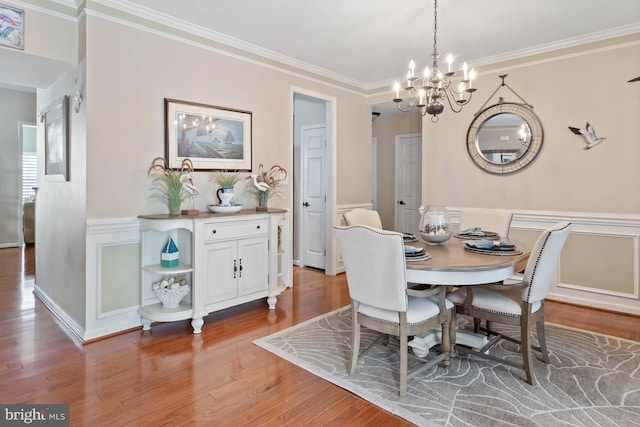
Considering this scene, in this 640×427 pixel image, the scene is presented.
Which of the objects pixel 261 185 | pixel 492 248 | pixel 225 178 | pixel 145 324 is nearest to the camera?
pixel 492 248

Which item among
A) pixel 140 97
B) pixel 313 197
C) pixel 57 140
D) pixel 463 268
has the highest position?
pixel 140 97

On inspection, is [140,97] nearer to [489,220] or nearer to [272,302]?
[272,302]

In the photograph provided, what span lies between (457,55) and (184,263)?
3.55m

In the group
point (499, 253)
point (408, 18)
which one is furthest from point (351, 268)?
point (408, 18)

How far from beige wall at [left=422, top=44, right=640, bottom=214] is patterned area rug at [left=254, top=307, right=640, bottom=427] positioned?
4.81 ft

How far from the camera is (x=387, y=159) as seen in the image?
6.61 meters

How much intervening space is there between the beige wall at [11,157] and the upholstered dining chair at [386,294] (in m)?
7.44

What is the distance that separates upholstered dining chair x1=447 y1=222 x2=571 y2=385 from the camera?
7.44 ft

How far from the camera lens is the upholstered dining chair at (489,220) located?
11.2 feet

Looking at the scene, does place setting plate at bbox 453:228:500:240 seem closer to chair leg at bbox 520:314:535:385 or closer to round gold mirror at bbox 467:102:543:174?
chair leg at bbox 520:314:535:385

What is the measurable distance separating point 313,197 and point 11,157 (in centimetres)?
583

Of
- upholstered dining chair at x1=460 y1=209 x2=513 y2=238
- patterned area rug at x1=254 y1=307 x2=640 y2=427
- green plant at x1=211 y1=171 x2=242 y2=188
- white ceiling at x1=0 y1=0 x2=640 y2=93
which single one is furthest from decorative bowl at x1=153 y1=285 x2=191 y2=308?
upholstered dining chair at x1=460 y1=209 x2=513 y2=238

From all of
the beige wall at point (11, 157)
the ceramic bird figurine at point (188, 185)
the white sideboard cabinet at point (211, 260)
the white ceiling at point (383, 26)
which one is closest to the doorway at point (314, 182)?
the white ceiling at point (383, 26)

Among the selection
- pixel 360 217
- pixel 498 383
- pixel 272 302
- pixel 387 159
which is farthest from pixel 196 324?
pixel 387 159
